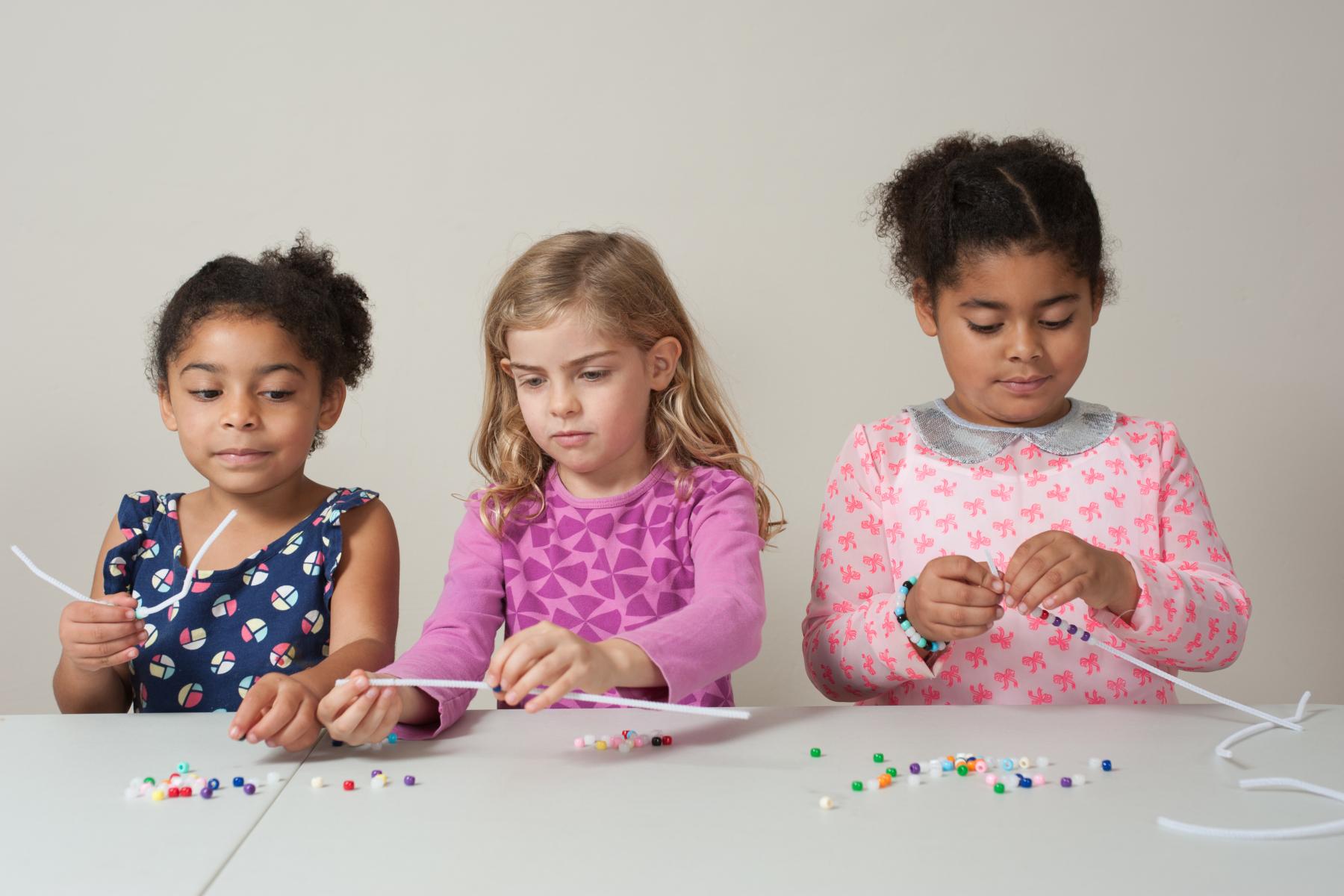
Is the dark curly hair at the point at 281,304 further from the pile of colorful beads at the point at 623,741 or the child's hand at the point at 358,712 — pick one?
the pile of colorful beads at the point at 623,741

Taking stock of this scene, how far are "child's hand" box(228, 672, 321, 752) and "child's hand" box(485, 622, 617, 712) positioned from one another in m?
0.17

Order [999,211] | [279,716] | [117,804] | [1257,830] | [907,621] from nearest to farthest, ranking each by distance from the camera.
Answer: [1257,830], [117,804], [279,716], [907,621], [999,211]

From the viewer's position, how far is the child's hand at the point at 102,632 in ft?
3.89

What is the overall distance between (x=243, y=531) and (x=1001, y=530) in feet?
2.98

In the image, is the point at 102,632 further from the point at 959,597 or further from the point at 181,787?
the point at 959,597

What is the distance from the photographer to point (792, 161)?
2.19 metres

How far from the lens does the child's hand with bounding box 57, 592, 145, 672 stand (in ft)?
3.89

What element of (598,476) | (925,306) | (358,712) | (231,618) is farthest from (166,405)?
(925,306)

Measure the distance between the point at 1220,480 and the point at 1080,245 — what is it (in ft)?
3.52

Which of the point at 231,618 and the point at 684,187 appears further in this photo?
the point at 684,187

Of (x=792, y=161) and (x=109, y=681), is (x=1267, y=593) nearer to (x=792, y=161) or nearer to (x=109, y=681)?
(x=792, y=161)

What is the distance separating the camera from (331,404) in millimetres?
1537

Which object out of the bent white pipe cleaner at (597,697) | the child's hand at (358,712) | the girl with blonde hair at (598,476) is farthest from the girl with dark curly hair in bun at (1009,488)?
the child's hand at (358,712)

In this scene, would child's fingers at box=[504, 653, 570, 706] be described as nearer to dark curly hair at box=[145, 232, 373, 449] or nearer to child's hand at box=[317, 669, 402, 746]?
child's hand at box=[317, 669, 402, 746]
